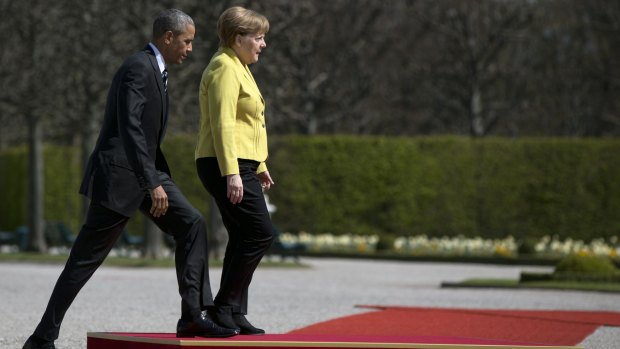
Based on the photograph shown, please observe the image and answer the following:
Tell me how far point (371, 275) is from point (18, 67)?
1038cm

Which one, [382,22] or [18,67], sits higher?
[382,22]

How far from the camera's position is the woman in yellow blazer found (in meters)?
6.76

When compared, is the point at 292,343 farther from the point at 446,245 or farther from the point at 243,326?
the point at 446,245

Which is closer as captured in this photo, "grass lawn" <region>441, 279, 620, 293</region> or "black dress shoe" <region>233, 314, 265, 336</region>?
"black dress shoe" <region>233, 314, 265, 336</region>

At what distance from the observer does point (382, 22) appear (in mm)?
38906

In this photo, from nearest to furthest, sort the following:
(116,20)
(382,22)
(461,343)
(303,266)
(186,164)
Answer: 1. (461,343)
2. (303,266)
3. (116,20)
4. (186,164)
5. (382,22)

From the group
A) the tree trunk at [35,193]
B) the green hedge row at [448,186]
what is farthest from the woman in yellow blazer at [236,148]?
the green hedge row at [448,186]

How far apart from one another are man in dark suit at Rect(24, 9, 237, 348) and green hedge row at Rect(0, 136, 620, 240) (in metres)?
22.9

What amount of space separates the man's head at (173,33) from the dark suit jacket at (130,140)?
3.9 inches

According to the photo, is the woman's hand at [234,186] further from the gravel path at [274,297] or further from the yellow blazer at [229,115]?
the gravel path at [274,297]

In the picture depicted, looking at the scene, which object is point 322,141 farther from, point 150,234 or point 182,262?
point 182,262

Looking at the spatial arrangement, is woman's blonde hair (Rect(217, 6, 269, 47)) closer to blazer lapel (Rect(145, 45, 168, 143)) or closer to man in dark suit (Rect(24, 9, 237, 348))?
man in dark suit (Rect(24, 9, 237, 348))

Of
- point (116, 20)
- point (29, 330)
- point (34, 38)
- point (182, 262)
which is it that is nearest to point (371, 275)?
point (116, 20)

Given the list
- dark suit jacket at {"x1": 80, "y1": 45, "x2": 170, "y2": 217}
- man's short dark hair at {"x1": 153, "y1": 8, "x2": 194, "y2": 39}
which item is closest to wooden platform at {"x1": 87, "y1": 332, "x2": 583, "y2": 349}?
dark suit jacket at {"x1": 80, "y1": 45, "x2": 170, "y2": 217}
